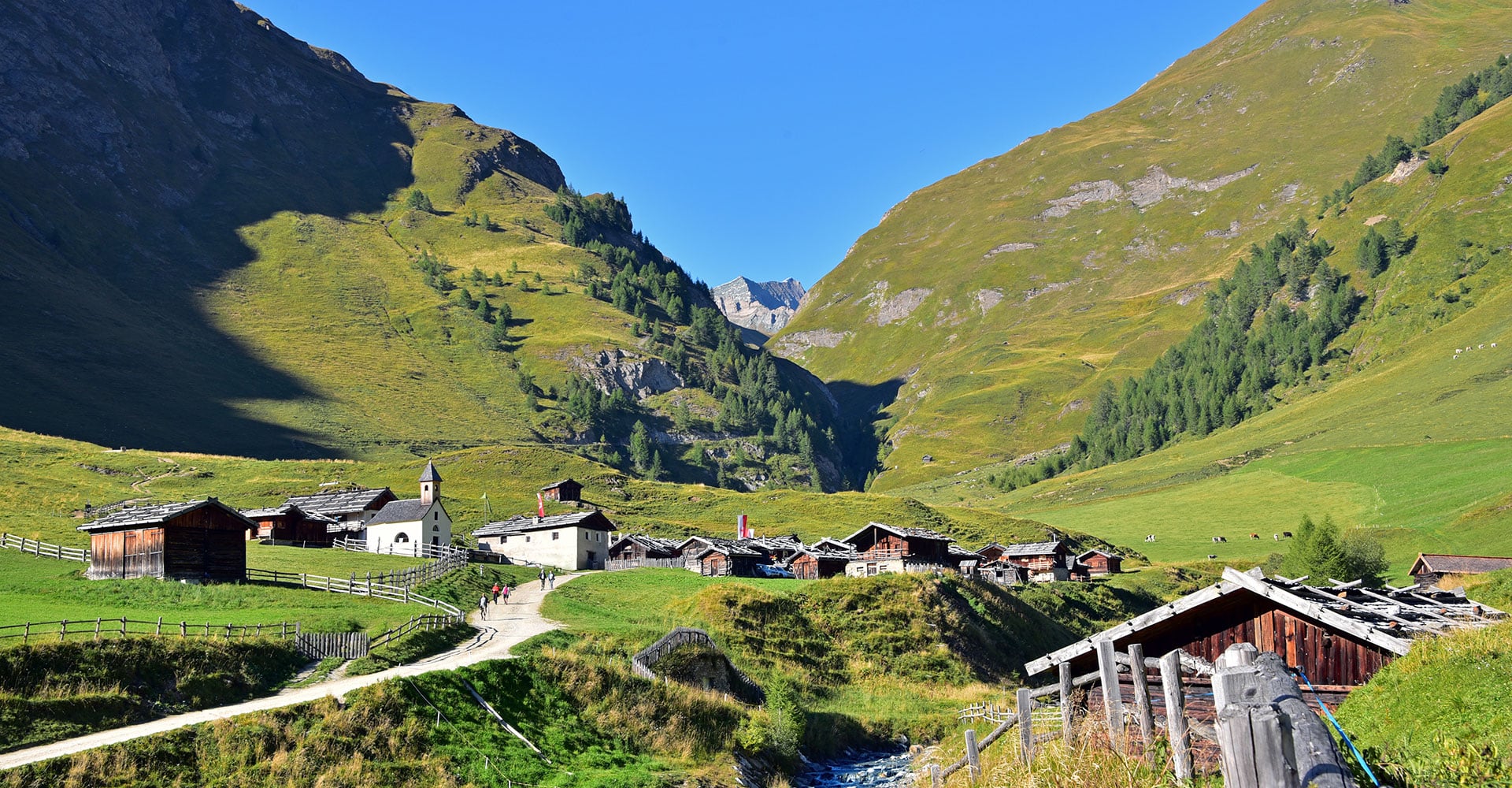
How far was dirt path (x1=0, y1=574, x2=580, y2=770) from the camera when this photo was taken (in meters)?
27.4

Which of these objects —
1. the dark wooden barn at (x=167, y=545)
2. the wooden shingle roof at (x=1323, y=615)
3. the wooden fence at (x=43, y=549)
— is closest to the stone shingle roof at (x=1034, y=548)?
the dark wooden barn at (x=167, y=545)

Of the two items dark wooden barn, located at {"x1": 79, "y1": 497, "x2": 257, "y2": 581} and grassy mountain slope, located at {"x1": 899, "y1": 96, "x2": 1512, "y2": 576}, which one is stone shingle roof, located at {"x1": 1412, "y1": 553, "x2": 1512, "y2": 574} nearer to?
grassy mountain slope, located at {"x1": 899, "y1": 96, "x2": 1512, "y2": 576}

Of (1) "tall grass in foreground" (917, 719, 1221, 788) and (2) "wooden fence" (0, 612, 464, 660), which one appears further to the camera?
(2) "wooden fence" (0, 612, 464, 660)

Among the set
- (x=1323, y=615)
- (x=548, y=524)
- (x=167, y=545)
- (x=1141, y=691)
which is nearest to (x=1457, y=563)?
(x=1323, y=615)

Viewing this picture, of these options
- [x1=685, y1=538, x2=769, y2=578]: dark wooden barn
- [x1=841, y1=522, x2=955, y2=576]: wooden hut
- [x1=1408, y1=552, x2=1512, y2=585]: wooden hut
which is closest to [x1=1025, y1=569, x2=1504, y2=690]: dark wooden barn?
[x1=1408, y1=552, x2=1512, y2=585]: wooden hut

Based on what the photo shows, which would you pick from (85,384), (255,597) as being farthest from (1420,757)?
(85,384)

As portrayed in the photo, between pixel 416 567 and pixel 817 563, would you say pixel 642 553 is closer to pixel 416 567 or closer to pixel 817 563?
pixel 817 563

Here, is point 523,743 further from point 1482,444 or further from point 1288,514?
point 1482,444

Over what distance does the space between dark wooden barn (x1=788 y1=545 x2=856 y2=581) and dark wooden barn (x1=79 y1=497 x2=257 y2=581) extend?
46302mm

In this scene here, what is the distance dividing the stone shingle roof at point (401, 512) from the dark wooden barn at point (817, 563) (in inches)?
1240

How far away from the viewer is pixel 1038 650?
2739 inches

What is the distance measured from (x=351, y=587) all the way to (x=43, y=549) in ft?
67.8

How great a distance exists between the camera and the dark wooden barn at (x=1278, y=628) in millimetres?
20062

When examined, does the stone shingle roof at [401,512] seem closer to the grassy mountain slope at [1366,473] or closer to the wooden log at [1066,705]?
the wooden log at [1066,705]
